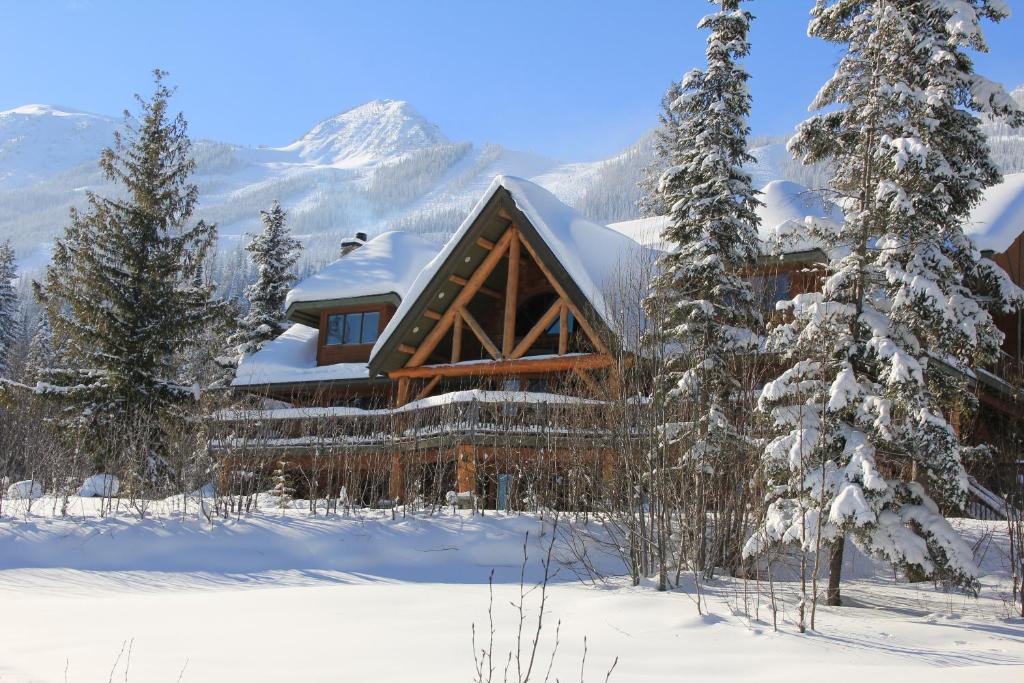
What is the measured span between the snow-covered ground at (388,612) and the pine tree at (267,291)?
74.0 feet

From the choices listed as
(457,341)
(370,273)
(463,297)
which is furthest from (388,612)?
(370,273)

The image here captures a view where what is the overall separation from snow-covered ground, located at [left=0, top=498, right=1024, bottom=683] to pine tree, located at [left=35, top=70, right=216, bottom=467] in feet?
30.6

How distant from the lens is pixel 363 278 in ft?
93.6

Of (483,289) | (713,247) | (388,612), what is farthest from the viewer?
(483,289)

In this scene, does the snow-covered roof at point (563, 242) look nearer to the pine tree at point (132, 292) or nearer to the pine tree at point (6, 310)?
the pine tree at point (132, 292)

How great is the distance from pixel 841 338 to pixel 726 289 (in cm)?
420

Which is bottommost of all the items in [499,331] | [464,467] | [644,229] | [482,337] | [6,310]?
[464,467]

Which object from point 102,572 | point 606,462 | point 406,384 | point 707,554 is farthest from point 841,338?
point 406,384

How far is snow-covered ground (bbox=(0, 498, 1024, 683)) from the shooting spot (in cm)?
754

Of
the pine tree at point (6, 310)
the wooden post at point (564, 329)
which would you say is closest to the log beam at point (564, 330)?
the wooden post at point (564, 329)

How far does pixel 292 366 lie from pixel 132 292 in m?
5.17

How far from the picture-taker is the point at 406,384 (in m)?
24.0

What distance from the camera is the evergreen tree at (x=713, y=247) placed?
49.9 ft

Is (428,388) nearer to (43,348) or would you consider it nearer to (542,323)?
(542,323)
